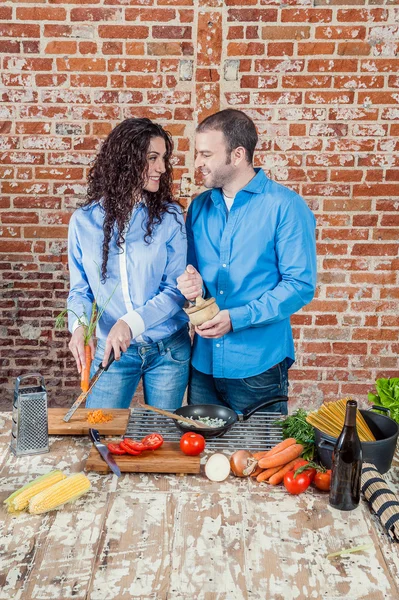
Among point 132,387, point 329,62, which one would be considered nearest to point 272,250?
point 132,387

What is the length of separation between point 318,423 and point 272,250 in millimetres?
951

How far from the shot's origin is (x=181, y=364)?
3023 mm

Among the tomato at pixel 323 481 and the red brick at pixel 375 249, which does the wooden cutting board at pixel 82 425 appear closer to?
the tomato at pixel 323 481

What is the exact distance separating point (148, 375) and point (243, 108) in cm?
196

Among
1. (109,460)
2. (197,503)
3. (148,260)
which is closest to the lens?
(197,503)

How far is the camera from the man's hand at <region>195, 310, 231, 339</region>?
2781 mm

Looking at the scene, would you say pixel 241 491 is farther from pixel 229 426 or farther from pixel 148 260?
pixel 148 260

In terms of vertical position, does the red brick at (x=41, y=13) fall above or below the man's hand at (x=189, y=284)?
above

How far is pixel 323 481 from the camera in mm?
2049

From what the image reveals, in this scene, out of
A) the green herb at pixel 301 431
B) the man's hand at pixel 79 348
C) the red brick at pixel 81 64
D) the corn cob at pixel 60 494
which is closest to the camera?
the corn cob at pixel 60 494

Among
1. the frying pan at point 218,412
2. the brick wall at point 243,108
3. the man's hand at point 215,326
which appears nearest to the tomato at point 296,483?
the frying pan at point 218,412

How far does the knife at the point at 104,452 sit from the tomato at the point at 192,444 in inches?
8.9

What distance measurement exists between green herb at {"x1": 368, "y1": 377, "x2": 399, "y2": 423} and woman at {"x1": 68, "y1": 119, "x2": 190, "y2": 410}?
920 millimetres

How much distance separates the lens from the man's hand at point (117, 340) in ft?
8.80
